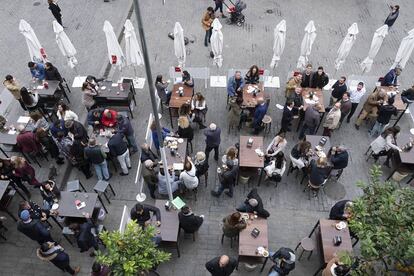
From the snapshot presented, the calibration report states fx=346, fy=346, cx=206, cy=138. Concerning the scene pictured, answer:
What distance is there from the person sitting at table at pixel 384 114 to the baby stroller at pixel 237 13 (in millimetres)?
9065

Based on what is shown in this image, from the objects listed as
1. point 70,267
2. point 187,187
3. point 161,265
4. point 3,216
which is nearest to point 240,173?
point 187,187

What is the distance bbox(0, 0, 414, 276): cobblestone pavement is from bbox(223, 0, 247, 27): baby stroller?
54 centimetres

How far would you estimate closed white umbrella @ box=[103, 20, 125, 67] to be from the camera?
1327 centimetres

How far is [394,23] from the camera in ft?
60.8

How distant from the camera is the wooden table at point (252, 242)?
9062 mm

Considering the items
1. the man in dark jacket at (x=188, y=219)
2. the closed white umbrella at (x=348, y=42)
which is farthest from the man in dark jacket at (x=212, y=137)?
the closed white umbrella at (x=348, y=42)

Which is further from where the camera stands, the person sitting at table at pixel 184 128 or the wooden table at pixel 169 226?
the person sitting at table at pixel 184 128

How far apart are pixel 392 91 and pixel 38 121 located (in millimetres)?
12903

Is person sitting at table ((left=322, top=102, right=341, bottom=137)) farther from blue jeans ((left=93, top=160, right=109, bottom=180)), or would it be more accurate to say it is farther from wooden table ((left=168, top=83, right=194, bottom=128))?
blue jeans ((left=93, top=160, right=109, bottom=180))

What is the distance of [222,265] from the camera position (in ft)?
27.1

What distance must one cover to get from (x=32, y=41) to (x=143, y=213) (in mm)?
8807

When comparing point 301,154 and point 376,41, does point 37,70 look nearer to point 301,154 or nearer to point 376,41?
point 301,154

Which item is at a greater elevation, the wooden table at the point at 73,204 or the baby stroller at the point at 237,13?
the baby stroller at the point at 237,13

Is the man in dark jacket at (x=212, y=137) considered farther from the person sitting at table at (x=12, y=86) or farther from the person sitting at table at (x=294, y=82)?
the person sitting at table at (x=12, y=86)
